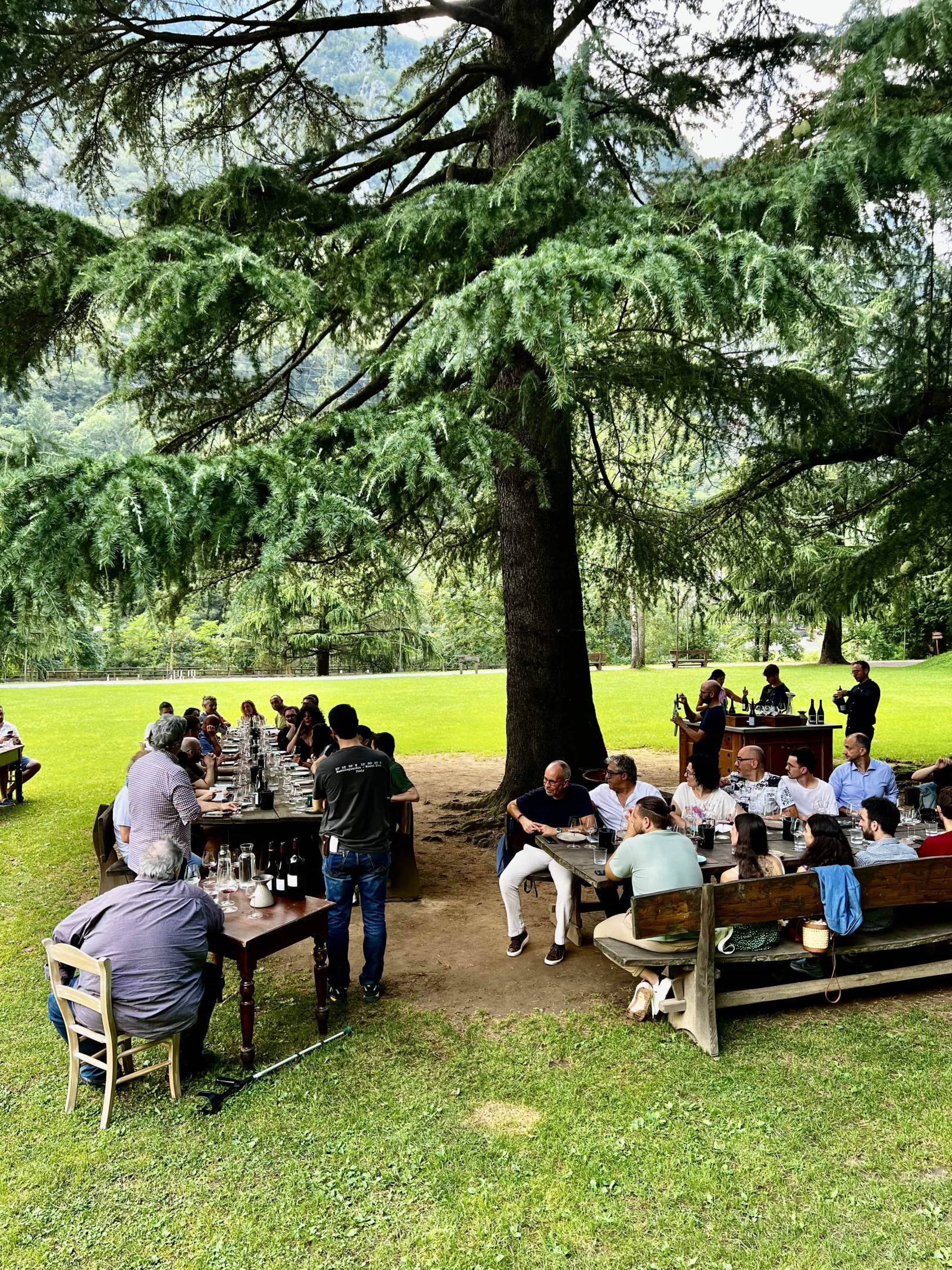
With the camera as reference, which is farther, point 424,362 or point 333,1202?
point 424,362

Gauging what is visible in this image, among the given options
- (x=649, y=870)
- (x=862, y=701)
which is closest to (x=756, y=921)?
(x=649, y=870)

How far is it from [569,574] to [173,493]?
5.29 m

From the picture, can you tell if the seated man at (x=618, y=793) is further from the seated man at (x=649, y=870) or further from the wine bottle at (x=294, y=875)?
the wine bottle at (x=294, y=875)

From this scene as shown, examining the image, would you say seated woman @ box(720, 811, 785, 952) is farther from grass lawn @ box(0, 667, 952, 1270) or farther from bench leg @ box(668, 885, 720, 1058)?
grass lawn @ box(0, 667, 952, 1270)

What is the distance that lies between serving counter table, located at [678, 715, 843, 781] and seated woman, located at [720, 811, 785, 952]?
19.6 ft

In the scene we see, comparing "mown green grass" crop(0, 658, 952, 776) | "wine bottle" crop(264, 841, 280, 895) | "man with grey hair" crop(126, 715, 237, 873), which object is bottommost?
"mown green grass" crop(0, 658, 952, 776)

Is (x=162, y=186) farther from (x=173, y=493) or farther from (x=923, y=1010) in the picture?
(x=923, y=1010)

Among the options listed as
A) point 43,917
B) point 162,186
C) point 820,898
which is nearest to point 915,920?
point 820,898

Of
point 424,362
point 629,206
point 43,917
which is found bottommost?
point 43,917

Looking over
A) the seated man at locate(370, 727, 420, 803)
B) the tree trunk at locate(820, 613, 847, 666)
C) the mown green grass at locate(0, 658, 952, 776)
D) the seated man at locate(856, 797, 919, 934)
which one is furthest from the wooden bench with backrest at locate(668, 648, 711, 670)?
the seated man at locate(856, 797, 919, 934)

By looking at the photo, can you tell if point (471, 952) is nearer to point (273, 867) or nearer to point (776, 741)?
point (273, 867)

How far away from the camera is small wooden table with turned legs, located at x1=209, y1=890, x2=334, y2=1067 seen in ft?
15.2

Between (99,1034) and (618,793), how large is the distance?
13.0 ft

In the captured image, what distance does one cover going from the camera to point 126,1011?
4.26 meters
